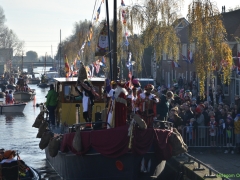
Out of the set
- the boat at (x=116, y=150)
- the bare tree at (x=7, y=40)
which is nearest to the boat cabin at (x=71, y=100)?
the boat at (x=116, y=150)

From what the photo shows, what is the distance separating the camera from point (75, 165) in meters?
19.0

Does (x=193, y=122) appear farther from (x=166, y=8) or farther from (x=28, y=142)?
(x=166, y=8)

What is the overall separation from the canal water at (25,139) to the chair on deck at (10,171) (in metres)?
6.32

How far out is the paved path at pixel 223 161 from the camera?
18.7 m

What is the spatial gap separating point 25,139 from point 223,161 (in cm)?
1638

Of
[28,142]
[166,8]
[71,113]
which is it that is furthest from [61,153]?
[166,8]

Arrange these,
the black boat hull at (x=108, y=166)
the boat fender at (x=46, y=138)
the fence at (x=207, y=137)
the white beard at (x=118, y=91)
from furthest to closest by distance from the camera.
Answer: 1. the fence at (x=207, y=137)
2. the boat fender at (x=46, y=138)
3. the white beard at (x=118, y=91)
4. the black boat hull at (x=108, y=166)

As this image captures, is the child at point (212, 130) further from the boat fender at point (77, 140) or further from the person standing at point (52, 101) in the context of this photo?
the boat fender at point (77, 140)

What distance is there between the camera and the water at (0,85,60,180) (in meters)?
26.1

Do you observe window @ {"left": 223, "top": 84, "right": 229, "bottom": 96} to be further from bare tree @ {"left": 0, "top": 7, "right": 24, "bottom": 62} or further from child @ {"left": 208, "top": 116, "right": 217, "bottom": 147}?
bare tree @ {"left": 0, "top": 7, "right": 24, "bottom": 62}

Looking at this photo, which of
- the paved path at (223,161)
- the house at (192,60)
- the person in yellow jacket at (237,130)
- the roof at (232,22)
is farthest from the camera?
the roof at (232,22)

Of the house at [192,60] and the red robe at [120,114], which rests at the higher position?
the house at [192,60]

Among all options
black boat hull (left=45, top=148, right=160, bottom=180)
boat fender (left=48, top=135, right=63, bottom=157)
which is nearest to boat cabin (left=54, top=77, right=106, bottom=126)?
boat fender (left=48, top=135, right=63, bottom=157)

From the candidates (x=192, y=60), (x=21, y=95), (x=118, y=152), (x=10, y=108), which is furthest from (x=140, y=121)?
(x=21, y=95)
